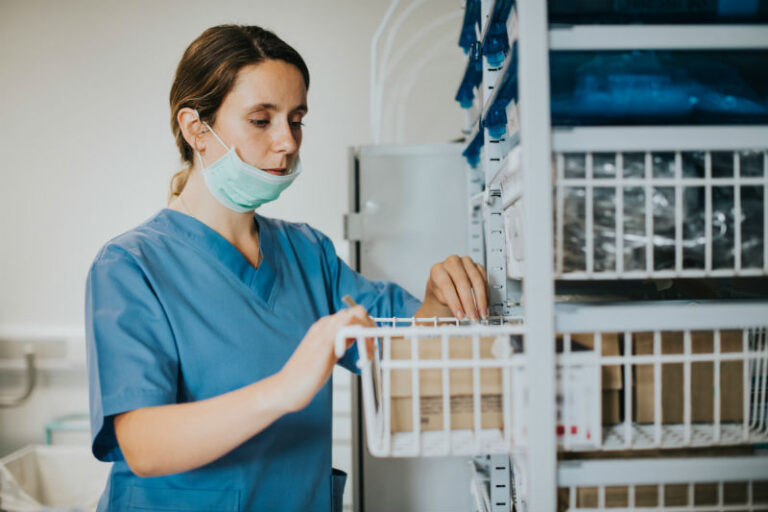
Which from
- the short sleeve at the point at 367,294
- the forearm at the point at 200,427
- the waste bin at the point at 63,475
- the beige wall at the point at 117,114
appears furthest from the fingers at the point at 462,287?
the waste bin at the point at 63,475

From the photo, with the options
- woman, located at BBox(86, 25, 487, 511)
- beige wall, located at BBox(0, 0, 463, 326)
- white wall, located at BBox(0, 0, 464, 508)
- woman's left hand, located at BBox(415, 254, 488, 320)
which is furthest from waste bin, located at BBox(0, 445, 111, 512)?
woman's left hand, located at BBox(415, 254, 488, 320)

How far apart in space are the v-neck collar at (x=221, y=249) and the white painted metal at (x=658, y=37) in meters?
0.72

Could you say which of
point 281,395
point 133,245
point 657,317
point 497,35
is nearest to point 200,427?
point 281,395

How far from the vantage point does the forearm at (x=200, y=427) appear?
2.09ft

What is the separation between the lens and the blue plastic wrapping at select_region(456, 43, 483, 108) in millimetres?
956

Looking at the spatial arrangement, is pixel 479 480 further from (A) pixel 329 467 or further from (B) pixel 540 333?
(B) pixel 540 333

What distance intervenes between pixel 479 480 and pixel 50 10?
96.8 inches

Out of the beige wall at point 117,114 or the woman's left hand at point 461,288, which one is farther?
the beige wall at point 117,114

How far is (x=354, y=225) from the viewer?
1.49 m

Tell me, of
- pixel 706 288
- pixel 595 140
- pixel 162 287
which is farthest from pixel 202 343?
pixel 706 288

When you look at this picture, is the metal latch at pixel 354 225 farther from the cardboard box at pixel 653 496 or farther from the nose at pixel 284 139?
the cardboard box at pixel 653 496

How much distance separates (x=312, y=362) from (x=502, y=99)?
1.70ft

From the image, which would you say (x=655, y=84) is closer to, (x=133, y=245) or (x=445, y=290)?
(x=445, y=290)

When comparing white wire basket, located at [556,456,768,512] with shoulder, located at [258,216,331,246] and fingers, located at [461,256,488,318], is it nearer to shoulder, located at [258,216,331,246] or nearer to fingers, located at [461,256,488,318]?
fingers, located at [461,256,488,318]
